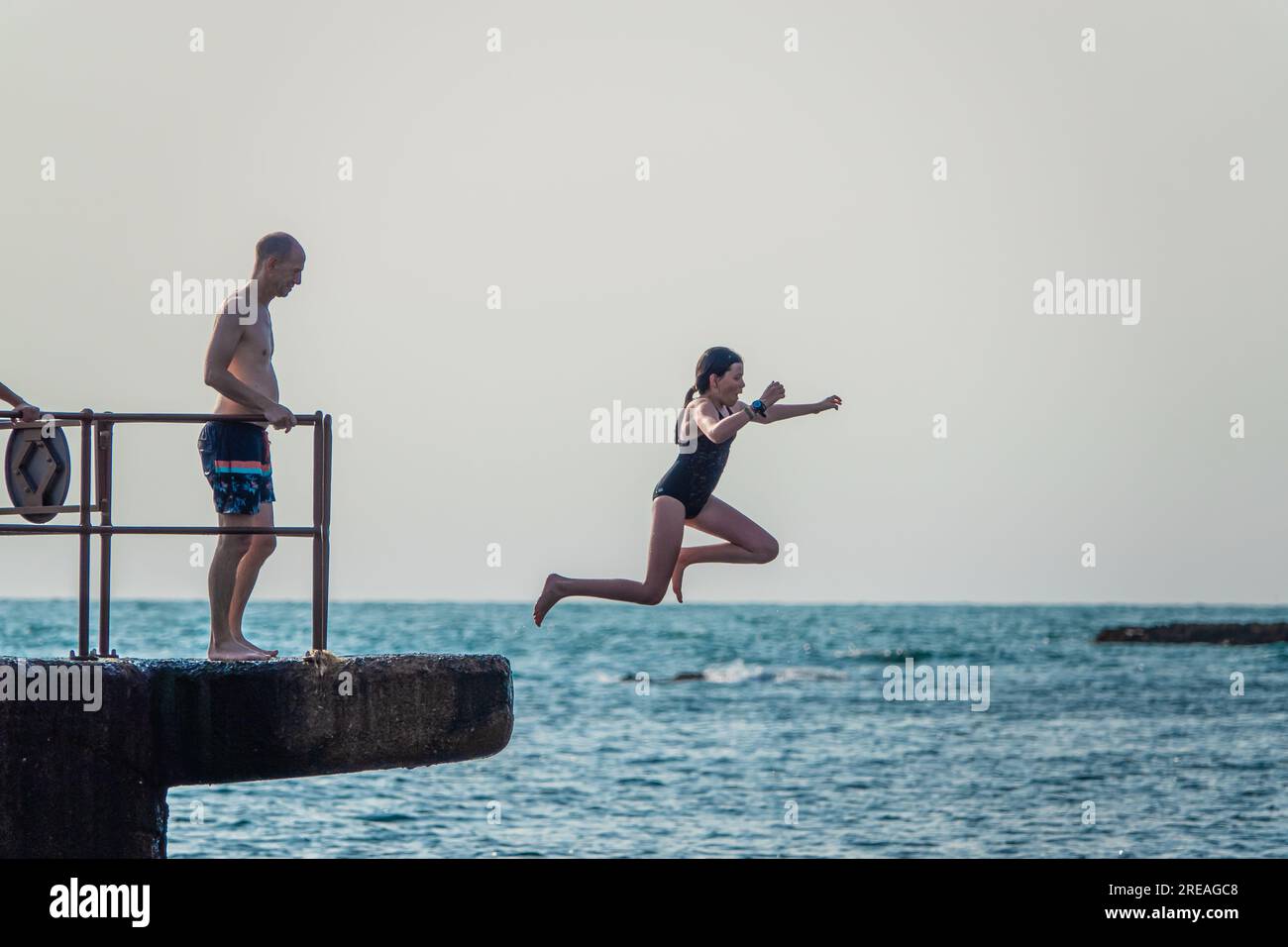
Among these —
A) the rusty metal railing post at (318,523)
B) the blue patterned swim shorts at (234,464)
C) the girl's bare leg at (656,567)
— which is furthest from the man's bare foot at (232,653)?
the girl's bare leg at (656,567)

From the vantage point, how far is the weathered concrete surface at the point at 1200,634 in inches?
3713

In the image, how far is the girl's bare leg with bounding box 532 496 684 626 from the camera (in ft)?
34.1

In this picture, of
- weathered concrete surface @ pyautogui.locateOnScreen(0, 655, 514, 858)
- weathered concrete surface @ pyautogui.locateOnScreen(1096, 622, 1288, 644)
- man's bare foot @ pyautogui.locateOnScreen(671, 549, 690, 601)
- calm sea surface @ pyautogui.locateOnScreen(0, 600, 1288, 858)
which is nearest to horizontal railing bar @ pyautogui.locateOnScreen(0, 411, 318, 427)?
weathered concrete surface @ pyautogui.locateOnScreen(0, 655, 514, 858)

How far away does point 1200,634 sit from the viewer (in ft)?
315

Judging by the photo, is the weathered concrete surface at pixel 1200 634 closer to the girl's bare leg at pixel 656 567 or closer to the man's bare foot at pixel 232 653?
the girl's bare leg at pixel 656 567

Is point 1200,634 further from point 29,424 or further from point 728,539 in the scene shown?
point 29,424

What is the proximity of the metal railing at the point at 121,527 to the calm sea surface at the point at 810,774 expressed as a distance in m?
16.7

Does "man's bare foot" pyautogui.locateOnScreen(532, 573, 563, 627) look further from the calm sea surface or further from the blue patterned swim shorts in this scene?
the calm sea surface

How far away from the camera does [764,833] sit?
31359 mm

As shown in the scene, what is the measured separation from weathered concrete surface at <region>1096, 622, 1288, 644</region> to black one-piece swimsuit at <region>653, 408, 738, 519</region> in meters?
85.6

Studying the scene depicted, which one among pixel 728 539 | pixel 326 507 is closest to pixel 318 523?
pixel 326 507

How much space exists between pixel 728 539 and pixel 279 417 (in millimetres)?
2585
